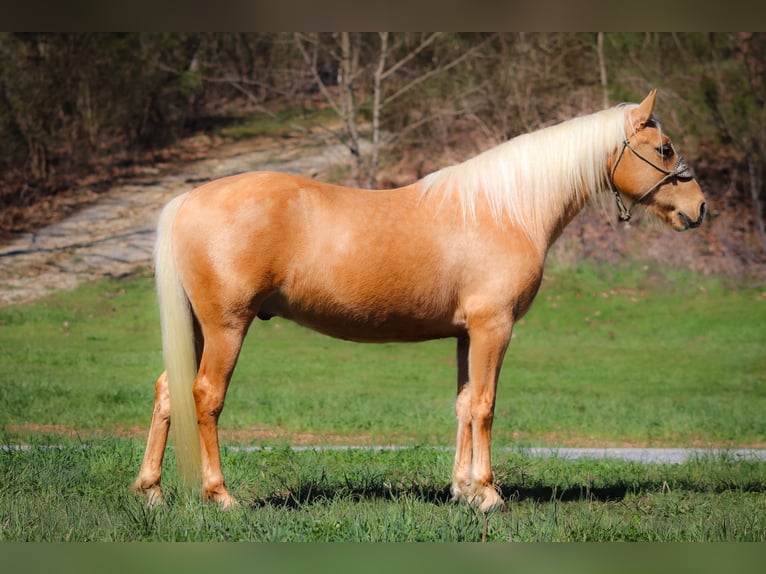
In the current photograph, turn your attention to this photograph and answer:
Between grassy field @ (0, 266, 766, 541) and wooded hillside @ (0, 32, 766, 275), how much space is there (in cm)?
275

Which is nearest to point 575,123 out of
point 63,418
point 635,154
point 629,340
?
point 635,154

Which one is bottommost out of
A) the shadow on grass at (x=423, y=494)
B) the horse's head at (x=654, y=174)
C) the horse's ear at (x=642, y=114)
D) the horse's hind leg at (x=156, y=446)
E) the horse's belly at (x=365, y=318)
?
the shadow on grass at (x=423, y=494)

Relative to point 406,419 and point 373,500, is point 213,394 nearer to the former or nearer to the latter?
point 373,500

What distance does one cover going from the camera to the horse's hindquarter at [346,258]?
530cm

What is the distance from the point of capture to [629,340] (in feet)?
52.1

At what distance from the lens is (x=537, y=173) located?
5848mm

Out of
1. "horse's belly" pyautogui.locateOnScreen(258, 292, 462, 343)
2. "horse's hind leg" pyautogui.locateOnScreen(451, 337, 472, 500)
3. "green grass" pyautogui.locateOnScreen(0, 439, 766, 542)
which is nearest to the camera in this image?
"green grass" pyautogui.locateOnScreen(0, 439, 766, 542)

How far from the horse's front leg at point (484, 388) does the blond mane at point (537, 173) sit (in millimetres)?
734

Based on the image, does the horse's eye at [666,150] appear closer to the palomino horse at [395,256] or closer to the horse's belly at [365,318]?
the palomino horse at [395,256]

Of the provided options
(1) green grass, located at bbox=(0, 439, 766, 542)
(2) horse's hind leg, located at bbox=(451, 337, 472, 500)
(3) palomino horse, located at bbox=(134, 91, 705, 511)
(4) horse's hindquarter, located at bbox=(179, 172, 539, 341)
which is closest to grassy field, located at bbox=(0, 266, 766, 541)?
(1) green grass, located at bbox=(0, 439, 766, 542)

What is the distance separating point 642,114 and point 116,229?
15333 mm

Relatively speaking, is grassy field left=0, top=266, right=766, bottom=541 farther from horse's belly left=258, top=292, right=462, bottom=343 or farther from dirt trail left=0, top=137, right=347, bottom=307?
horse's belly left=258, top=292, right=462, bottom=343

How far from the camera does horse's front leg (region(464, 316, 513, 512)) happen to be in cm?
555

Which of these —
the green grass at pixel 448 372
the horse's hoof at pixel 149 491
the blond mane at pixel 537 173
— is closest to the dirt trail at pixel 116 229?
the green grass at pixel 448 372
